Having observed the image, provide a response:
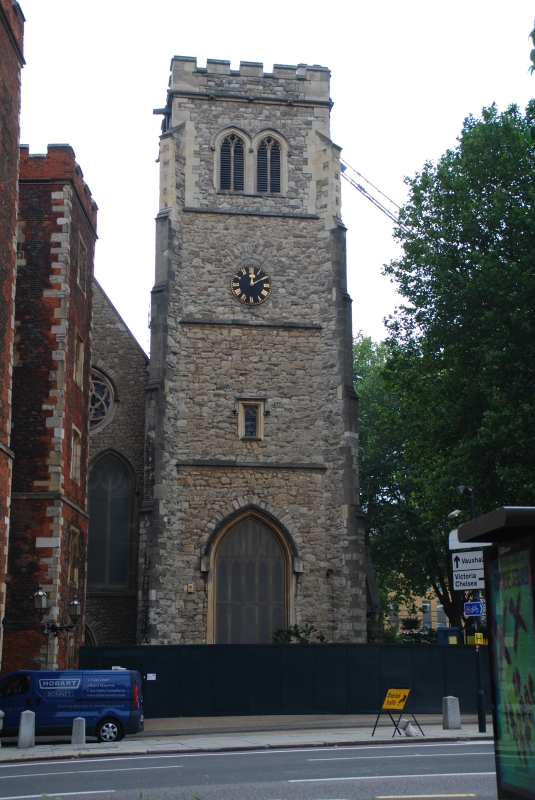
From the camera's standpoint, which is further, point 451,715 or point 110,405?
point 110,405

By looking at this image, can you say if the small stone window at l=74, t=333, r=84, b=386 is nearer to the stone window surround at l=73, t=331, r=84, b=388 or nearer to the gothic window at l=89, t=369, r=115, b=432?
the stone window surround at l=73, t=331, r=84, b=388

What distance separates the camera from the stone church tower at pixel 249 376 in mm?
28906

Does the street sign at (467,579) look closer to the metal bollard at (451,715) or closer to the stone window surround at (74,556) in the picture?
the metal bollard at (451,715)

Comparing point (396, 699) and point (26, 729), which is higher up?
point (396, 699)

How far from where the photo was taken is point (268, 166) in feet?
108

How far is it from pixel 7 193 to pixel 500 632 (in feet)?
58.6

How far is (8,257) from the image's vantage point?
73.6 feet

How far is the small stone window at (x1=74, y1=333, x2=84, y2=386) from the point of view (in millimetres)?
27481

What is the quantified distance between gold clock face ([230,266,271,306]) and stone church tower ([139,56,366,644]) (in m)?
0.04

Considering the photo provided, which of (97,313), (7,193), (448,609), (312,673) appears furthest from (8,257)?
(448,609)

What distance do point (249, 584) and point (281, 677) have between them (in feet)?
13.1

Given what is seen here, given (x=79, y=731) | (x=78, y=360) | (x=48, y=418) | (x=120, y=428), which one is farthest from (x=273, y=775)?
(x=120, y=428)

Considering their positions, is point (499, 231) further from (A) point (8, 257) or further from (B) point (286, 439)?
(A) point (8, 257)

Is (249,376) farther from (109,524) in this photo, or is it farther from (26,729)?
(26,729)
